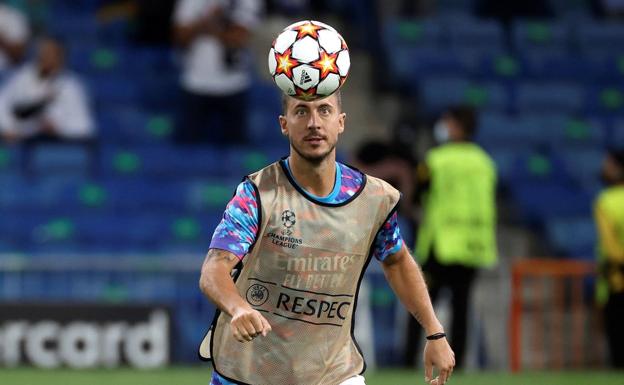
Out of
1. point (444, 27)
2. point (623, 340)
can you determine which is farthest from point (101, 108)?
point (623, 340)

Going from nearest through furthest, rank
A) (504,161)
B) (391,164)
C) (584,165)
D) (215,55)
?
(391,164) → (215,55) → (504,161) → (584,165)

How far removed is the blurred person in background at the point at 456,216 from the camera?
38.7 feet

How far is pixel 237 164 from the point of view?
1454 cm

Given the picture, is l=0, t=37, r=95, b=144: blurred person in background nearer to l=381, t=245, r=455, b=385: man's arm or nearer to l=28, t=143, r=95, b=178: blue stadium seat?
l=28, t=143, r=95, b=178: blue stadium seat

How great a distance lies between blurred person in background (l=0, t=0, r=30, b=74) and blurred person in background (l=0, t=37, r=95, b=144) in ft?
2.57

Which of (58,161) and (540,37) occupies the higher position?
(540,37)

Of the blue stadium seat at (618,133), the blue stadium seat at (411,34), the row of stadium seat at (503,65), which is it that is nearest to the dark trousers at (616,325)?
the blue stadium seat at (618,133)

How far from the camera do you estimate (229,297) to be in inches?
190

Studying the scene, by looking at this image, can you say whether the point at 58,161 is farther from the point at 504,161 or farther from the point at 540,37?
the point at 540,37

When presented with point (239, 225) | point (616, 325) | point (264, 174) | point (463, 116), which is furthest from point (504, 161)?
point (239, 225)

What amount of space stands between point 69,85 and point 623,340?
231 inches

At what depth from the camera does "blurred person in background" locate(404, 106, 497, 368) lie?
38.7ft

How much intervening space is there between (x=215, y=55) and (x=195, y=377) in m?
4.35

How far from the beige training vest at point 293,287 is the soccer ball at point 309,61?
0.34 m
